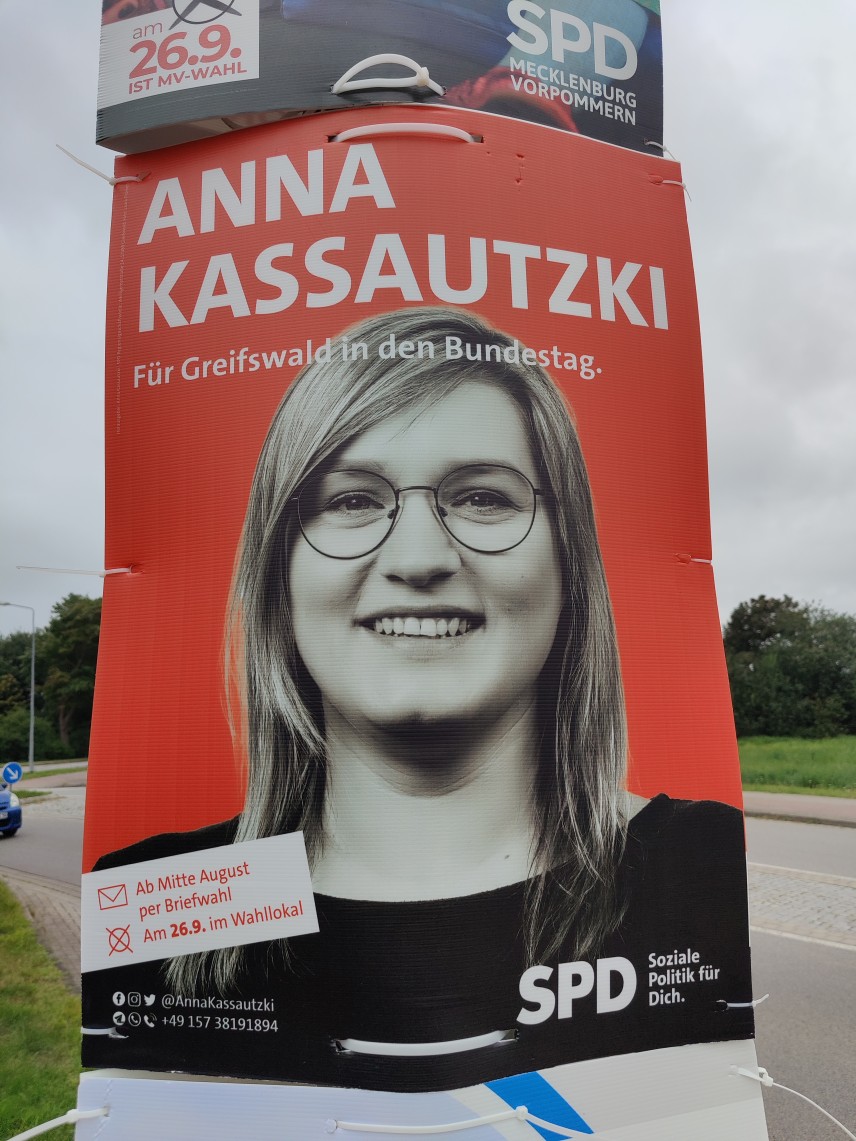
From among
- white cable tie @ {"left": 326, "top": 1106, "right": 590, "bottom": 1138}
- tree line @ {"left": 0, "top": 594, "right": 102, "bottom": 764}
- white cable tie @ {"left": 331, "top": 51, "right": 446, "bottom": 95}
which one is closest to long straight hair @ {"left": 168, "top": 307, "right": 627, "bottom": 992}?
white cable tie @ {"left": 326, "top": 1106, "right": 590, "bottom": 1138}

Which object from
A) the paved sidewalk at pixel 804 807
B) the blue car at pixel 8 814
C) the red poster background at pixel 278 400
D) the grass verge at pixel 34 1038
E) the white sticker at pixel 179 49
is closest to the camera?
the red poster background at pixel 278 400

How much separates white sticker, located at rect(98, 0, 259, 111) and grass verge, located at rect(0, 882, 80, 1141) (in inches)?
164

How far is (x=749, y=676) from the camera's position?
113 feet

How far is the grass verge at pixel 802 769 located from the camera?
19.4 m

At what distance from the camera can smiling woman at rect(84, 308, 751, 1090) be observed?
88.3 inches

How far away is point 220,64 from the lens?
253 cm

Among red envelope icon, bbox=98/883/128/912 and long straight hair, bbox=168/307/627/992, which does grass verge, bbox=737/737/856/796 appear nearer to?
long straight hair, bbox=168/307/627/992

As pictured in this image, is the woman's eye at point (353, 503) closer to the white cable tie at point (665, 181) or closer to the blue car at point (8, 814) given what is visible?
the white cable tie at point (665, 181)

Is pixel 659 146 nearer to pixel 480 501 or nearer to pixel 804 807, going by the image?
pixel 480 501

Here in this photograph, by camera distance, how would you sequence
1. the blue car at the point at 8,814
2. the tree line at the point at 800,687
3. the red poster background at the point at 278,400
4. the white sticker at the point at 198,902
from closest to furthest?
the white sticker at the point at 198,902
the red poster background at the point at 278,400
the blue car at the point at 8,814
the tree line at the point at 800,687

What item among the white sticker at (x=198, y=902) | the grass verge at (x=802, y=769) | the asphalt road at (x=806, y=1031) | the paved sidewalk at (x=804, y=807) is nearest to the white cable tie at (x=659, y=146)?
the white sticker at (x=198, y=902)

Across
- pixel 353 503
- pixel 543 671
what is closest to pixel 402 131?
pixel 353 503

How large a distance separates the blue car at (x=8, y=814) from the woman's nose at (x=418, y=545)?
1512 cm

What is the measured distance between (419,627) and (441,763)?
1.12 feet
